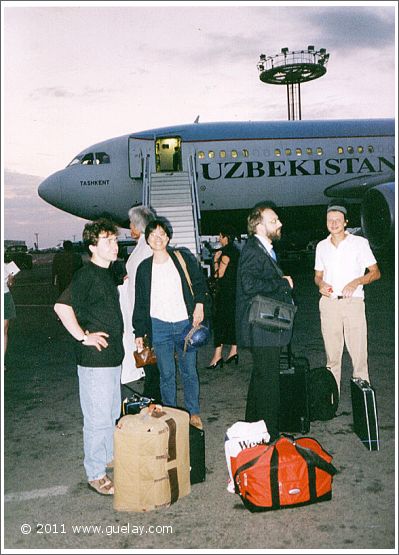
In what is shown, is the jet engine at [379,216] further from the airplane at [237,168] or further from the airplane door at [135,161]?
the airplane door at [135,161]

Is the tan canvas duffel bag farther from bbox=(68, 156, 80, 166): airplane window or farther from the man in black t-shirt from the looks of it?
bbox=(68, 156, 80, 166): airplane window

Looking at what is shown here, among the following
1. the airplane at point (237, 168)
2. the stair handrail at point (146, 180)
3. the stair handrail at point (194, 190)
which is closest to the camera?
the stair handrail at point (194, 190)

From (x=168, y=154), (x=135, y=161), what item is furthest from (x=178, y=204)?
(x=168, y=154)

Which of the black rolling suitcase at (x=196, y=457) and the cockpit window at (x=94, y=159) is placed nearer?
the black rolling suitcase at (x=196, y=457)

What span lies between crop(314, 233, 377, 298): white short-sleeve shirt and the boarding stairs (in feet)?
24.6

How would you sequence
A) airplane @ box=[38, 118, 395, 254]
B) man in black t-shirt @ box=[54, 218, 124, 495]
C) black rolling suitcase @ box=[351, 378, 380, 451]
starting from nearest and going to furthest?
man in black t-shirt @ box=[54, 218, 124, 495] < black rolling suitcase @ box=[351, 378, 380, 451] < airplane @ box=[38, 118, 395, 254]

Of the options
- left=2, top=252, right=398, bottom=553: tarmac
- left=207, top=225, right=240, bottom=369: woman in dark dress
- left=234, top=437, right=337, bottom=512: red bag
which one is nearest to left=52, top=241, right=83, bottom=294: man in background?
left=2, top=252, right=398, bottom=553: tarmac

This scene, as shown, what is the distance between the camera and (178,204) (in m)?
13.5

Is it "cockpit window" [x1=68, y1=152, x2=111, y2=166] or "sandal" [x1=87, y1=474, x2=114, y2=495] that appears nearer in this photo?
"sandal" [x1=87, y1=474, x2=114, y2=495]

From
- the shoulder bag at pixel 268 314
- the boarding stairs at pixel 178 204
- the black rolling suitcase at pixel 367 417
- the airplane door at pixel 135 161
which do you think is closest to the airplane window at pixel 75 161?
the airplane door at pixel 135 161

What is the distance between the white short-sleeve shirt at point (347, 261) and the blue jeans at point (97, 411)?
2290 millimetres

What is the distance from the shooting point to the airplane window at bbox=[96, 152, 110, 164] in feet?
51.2

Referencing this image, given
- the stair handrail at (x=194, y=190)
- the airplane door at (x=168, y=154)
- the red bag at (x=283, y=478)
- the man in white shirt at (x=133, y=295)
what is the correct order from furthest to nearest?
the airplane door at (x=168, y=154)
the stair handrail at (x=194, y=190)
the man in white shirt at (x=133, y=295)
the red bag at (x=283, y=478)

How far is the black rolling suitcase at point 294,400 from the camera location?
14.5ft
